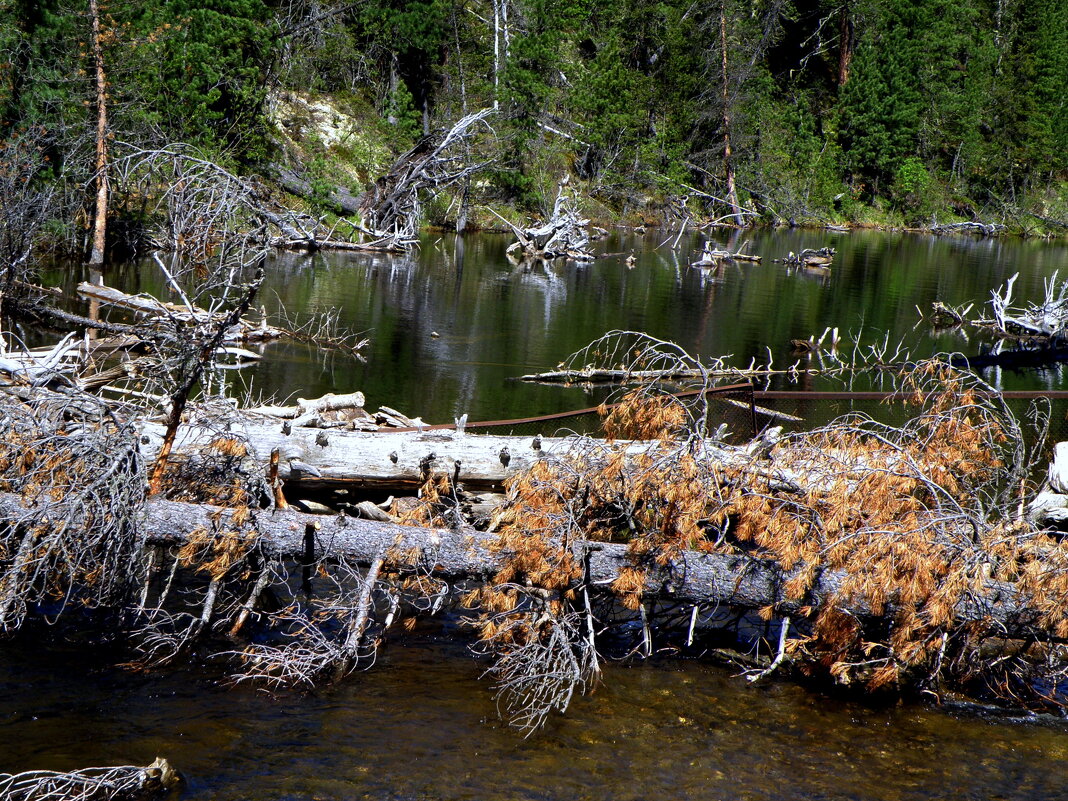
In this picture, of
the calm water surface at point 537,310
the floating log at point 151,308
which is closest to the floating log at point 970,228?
the calm water surface at point 537,310

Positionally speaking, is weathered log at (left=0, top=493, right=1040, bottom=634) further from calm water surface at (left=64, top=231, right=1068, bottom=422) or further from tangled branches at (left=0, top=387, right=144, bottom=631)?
calm water surface at (left=64, top=231, right=1068, bottom=422)

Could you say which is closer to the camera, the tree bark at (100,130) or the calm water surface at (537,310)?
the calm water surface at (537,310)

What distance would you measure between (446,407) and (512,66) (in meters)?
33.1

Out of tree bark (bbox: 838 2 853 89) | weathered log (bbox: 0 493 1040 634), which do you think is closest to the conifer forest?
weathered log (bbox: 0 493 1040 634)

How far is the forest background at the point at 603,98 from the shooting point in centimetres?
2597

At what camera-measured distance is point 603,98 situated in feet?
163

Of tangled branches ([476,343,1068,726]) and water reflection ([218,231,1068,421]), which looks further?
water reflection ([218,231,1068,421])

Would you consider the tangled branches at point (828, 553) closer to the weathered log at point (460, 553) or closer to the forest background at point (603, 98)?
the weathered log at point (460, 553)

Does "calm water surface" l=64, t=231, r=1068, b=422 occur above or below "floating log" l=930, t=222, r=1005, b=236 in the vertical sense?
below

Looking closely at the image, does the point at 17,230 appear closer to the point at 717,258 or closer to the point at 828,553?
the point at 828,553

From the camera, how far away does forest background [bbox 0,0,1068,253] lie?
2597cm

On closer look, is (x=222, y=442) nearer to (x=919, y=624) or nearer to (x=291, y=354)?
(x=919, y=624)

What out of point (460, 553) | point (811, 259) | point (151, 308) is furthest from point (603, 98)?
point (460, 553)

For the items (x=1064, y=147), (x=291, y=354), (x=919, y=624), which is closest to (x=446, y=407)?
(x=291, y=354)
